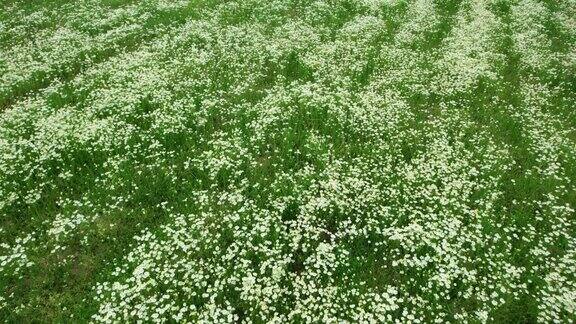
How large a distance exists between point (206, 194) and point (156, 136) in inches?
107

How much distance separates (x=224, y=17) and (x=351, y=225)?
1330 centimetres

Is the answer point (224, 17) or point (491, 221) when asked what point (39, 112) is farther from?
point (491, 221)

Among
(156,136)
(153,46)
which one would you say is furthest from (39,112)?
(153,46)

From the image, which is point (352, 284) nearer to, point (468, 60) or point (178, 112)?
point (178, 112)

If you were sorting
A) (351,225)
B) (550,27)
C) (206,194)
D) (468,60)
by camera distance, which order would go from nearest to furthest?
1. (351,225)
2. (206,194)
3. (468,60)
4. (550,27)

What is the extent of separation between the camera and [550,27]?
18.2m

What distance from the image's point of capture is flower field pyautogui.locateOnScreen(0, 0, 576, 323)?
25.1ft

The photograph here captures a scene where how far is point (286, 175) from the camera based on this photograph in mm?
10109

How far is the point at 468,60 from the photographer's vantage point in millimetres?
15312

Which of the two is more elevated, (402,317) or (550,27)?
(550,27)

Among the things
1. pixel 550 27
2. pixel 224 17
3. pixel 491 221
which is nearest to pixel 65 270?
pixel 491 221

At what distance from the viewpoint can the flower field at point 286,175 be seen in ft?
25.1

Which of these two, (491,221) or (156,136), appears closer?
(491,221)

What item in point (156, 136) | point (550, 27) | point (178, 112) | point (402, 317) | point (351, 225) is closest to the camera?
point (402, 317)
